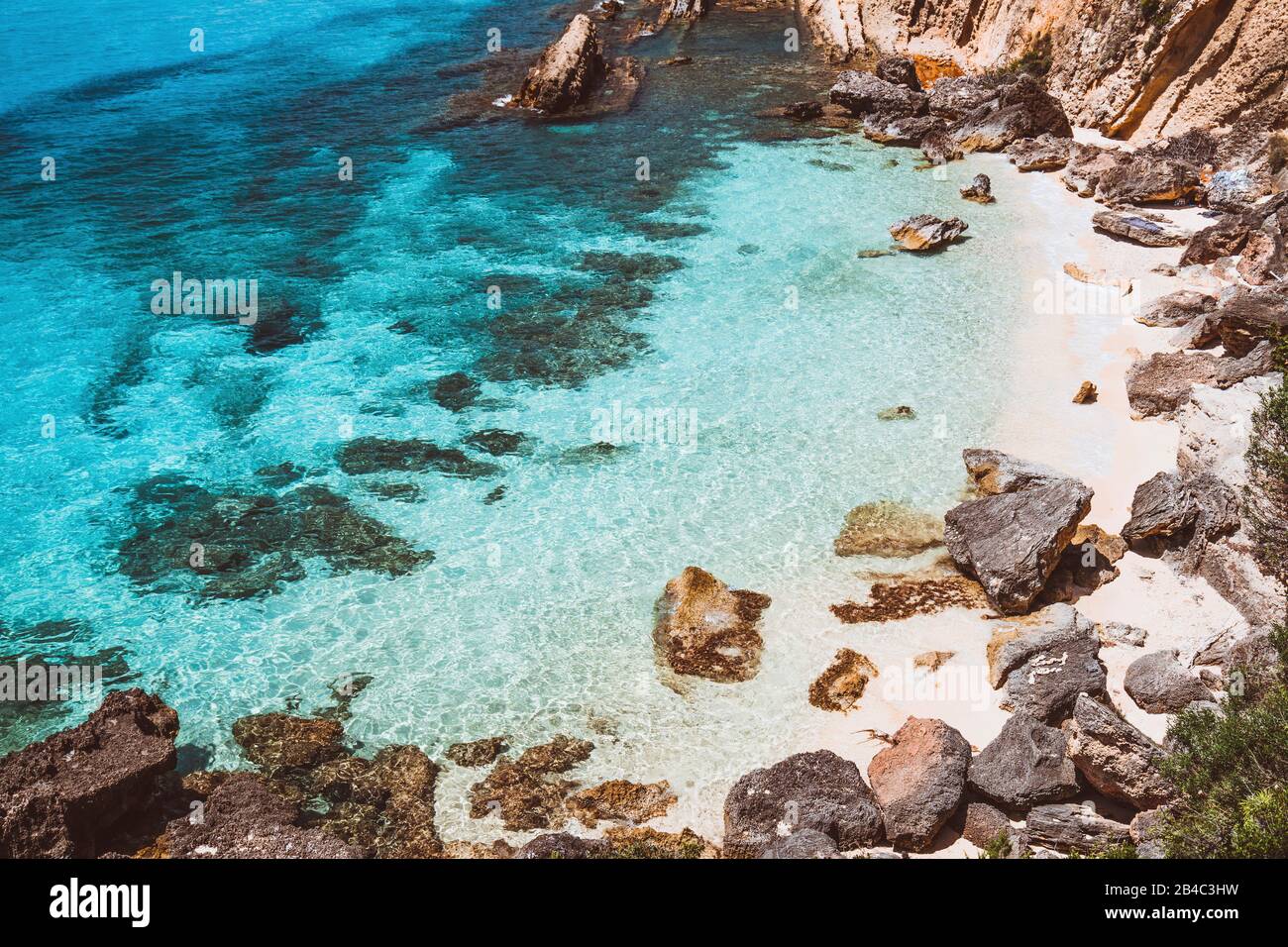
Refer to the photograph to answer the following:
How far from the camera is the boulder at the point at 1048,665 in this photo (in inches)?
611

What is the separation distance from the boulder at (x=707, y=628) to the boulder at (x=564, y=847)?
456 cm

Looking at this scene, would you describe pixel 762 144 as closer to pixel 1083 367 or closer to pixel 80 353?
pixel 1083 367

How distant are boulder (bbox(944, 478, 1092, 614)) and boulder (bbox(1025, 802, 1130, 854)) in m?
5.11

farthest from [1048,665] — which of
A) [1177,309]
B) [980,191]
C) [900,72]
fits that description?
[900,72]

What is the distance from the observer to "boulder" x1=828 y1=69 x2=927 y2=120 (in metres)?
44.7

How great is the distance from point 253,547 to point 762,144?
31597 millimetres

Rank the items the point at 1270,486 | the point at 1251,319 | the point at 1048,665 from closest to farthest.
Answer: the point at 1048,665 < the point at 1270,486 < the point at 1251,319

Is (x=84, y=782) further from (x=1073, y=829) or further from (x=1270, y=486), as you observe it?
(x=1270, y=486)

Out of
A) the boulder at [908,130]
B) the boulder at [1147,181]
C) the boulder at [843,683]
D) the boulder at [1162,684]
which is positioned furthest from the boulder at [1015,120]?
the boulder at [843,683]

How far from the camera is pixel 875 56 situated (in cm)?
5366

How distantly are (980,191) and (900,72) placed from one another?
1451 cm

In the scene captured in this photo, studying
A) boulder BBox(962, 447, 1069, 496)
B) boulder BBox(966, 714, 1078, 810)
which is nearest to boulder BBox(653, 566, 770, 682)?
boulder BBox(966, 714, 1078, 810)

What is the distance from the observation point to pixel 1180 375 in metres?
23.2
